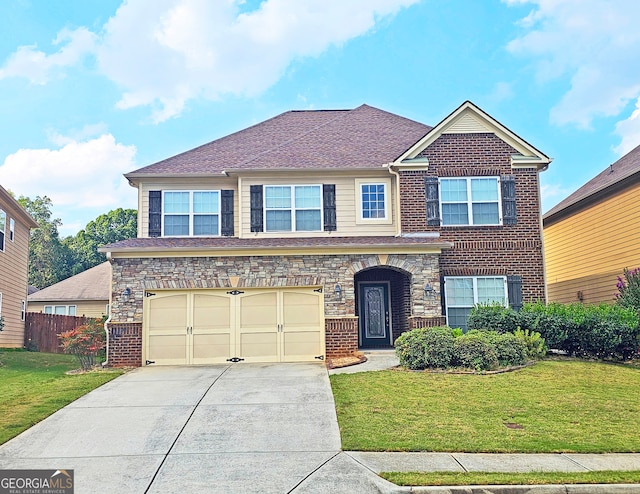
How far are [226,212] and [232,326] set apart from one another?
3.81m

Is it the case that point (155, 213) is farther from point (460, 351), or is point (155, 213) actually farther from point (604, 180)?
point (604, 180)

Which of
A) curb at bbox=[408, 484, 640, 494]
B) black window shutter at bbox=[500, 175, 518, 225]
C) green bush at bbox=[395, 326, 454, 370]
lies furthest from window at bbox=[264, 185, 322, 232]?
curb at bbox=[408, 484, 640, 494]

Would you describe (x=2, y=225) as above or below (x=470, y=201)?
above

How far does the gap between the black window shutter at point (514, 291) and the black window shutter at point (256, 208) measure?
290 inches

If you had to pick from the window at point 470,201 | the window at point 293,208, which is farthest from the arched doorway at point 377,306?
the window at point 470,201

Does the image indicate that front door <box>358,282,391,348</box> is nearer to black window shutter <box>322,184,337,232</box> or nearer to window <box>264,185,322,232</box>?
black window shutter <box>322,184,337,232</box>

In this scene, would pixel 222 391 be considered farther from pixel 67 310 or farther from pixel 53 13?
pixel 67 310

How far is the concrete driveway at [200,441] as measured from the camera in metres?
6.60

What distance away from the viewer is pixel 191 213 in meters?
17.5

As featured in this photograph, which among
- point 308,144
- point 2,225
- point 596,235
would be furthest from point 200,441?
point 2,225

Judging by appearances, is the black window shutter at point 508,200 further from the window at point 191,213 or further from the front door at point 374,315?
the window at point 191,213

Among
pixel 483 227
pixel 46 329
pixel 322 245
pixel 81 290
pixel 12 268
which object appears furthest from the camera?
pixel 81 290

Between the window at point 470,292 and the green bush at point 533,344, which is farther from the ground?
the window at point 470,292

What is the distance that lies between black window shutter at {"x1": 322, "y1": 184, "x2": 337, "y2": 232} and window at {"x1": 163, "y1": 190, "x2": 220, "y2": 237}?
3.23 m
